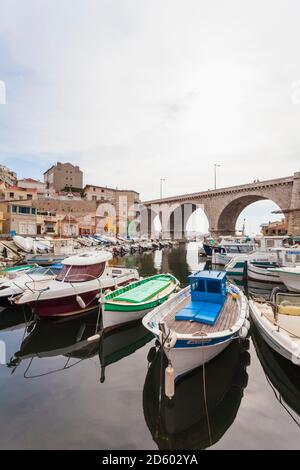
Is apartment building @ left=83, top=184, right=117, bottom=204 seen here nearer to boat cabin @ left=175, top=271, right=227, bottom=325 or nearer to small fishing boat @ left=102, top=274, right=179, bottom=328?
small fishing boat @ left=102, top=274, right=179, bottom=328

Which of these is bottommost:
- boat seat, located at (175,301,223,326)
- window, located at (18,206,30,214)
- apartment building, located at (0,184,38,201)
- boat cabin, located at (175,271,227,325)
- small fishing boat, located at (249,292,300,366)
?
small fishing boat, located at (249,292,300,366)

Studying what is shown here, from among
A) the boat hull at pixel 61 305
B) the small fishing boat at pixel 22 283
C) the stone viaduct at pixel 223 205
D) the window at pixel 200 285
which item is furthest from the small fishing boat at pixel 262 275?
the stone viaduct at pixel 223 205

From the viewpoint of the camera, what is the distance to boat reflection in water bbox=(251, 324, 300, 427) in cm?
579

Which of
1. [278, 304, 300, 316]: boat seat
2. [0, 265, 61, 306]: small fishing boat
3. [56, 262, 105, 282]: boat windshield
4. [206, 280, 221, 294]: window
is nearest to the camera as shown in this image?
[278, 304, 300, 316]: boat seat

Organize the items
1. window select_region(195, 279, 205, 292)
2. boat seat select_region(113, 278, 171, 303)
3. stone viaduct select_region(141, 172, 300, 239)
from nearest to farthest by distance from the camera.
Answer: window select_region(195, 279, 205, 292) → boat seat select_region(113, 278, 171, 303) → stone viaduct select_region(141, 172, 300, 239)

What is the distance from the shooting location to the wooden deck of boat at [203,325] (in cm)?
647

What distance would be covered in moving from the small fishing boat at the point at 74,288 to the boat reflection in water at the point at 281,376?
6029 mm

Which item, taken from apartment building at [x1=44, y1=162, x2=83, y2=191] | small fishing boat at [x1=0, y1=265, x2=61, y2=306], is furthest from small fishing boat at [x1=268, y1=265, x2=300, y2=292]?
apartment building at [x1=44, y1=162, x2=83, y2=191]

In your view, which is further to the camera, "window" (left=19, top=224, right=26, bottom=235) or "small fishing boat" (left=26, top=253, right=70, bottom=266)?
"window" (left=19, top=224, right=26, bottom=235)

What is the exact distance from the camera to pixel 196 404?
5.41m

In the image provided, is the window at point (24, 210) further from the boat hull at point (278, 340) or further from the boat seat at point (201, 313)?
the boat hull at point (278, 340)

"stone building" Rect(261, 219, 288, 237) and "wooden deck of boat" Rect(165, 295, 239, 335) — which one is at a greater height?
"stone building" Rect(261, 219, 288, 237)

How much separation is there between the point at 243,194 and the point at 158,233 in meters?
35.9

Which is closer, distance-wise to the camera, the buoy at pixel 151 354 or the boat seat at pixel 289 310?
the buoy at pixel 151 354
